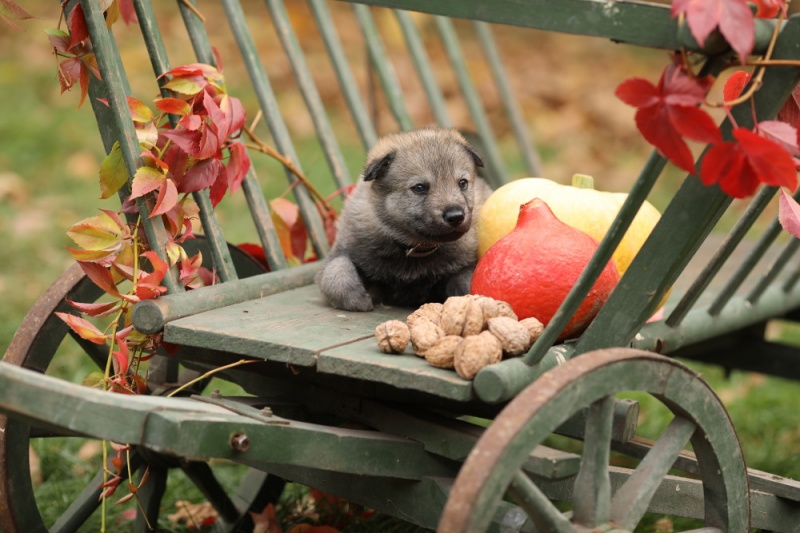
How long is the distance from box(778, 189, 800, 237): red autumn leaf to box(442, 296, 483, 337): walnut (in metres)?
0.57

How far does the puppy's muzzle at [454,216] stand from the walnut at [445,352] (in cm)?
48

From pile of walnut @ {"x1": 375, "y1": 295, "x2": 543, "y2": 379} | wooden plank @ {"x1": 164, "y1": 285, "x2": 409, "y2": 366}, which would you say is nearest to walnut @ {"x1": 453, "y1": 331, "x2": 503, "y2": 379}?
pile of walnut @ {"x1": 375, "y1": 295, "x2": 543, "y2": 379}

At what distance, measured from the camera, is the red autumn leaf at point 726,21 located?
4.58 feet

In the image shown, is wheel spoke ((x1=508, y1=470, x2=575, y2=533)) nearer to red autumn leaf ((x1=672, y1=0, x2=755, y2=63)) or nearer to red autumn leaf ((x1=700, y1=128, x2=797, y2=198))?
red autumn leaf ((x1=700, y1=128, x2=797, y2=198))

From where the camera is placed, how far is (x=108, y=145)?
1983mm

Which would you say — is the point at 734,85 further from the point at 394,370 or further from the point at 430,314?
the point at 394,370

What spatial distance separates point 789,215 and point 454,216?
0.67 meters

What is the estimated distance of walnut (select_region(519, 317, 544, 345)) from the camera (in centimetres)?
176

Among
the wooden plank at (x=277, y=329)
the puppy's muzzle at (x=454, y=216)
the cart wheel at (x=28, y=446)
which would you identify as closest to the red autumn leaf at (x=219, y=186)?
the wooden plank at (x=277, y=329)

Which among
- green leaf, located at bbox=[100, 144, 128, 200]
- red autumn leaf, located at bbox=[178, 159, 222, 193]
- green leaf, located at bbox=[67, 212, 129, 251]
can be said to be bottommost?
green leaf, located at bbox=[67, 212, 129, 251]

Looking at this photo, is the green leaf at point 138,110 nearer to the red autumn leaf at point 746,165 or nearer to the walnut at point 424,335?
the walnut at point 424,335

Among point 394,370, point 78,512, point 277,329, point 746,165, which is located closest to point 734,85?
point 746,165

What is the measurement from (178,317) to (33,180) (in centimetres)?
401

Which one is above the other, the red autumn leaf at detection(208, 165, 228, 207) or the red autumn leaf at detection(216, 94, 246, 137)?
the red autumn leaf at detection(216, 94, 246, 137)
